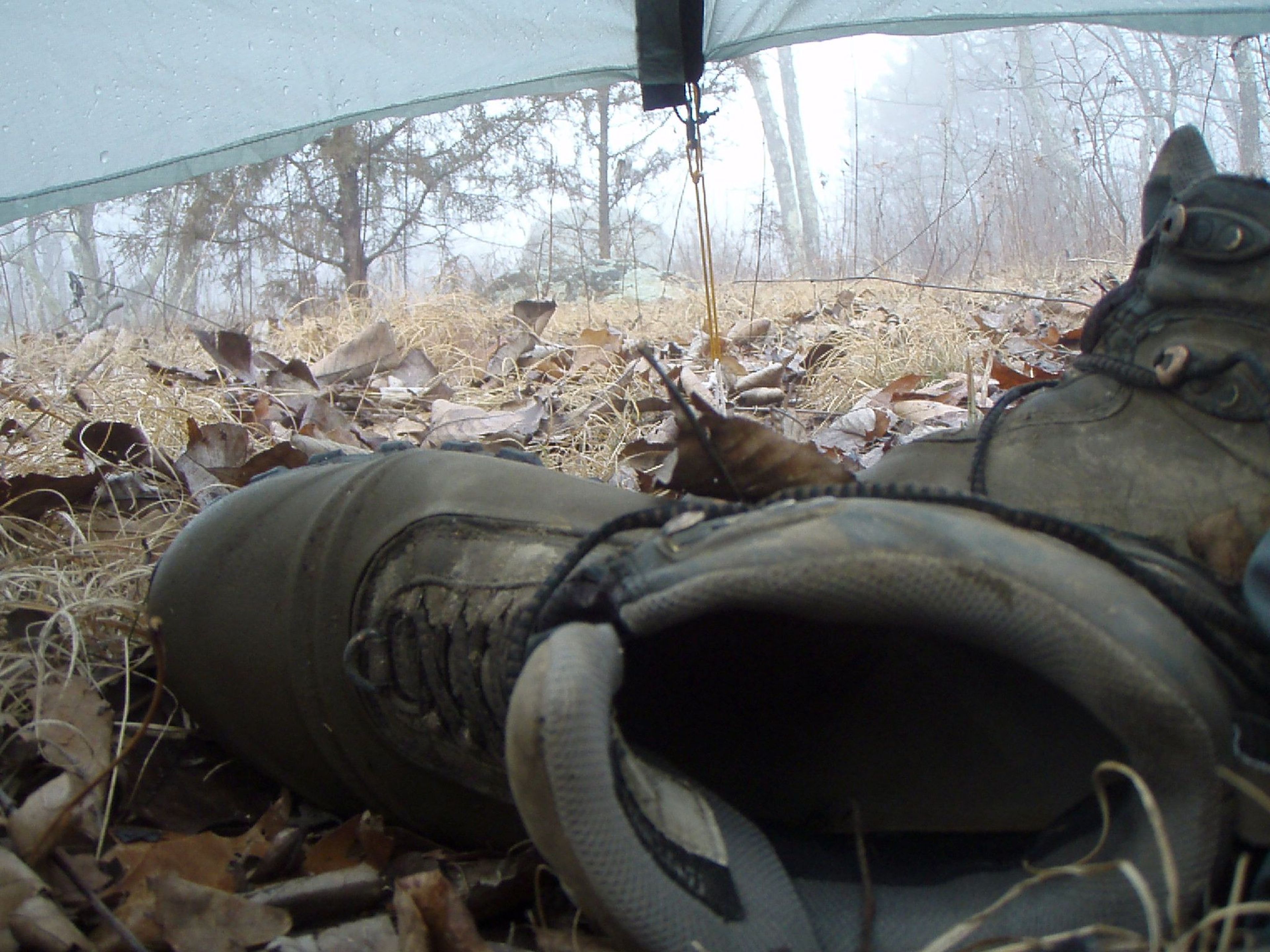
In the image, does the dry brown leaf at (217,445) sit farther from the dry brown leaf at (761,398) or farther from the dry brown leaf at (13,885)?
the dry brown leaf at (761,398)

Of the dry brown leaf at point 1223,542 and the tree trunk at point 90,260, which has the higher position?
the tree trunk at point 90,260

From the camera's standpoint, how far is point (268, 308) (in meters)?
6.81

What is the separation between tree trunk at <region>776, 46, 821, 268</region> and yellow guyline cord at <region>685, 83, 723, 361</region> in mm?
13908

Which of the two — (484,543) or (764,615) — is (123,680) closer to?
(484,543)

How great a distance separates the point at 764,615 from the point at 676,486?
0.25 metres

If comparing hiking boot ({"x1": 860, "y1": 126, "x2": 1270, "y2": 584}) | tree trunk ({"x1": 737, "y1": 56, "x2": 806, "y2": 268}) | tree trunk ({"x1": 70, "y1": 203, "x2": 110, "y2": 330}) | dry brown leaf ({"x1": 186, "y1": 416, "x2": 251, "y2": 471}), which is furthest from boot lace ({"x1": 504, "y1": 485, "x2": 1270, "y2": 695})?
tree trunk ({"x1": 737, "y1": 56, "x2": 806, "y2": 268})

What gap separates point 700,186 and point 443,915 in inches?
81.2

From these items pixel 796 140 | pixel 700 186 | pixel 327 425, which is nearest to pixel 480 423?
pixel 327 425

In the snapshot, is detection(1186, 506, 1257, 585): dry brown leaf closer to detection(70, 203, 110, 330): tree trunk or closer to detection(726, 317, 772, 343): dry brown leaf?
detection(726, 317, 772, 343): dry brown leaf

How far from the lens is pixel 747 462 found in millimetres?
842

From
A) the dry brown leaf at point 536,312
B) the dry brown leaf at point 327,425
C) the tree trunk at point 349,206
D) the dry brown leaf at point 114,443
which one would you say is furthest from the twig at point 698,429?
the tree trunk at point 349,206

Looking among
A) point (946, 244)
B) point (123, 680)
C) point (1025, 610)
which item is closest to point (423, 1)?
point (123, 680)

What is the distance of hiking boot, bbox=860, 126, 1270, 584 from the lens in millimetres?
841

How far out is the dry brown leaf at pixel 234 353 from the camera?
2268 mm
